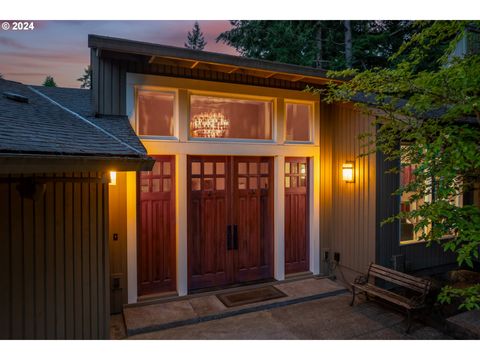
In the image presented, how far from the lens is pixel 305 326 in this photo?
13.6 ft

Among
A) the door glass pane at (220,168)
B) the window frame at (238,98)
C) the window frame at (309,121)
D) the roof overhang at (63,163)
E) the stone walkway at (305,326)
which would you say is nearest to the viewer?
the roof overhang at (63,163)

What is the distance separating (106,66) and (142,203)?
77.6 inches

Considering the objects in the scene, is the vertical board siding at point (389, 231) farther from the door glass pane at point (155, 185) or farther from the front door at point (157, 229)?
the door glass pane at point (155, 185)

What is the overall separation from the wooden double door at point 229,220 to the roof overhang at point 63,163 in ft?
7.35

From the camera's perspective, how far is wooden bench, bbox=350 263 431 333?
4.05 m

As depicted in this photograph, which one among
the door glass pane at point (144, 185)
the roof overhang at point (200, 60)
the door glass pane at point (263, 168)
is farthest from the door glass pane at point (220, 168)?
the roof overhang at point (200, 60)

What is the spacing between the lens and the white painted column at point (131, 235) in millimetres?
4543

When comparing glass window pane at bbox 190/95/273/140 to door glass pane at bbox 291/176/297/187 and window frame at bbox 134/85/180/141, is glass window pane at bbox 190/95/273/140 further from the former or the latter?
door glass pane at bbox 291/176/297/187

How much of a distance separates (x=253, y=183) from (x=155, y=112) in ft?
6.40

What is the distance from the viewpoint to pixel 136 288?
462cm

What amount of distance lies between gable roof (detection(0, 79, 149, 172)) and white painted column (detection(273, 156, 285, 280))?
2.59m

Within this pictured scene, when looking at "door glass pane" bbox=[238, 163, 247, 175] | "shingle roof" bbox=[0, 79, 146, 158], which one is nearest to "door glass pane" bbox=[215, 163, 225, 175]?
"door glass pane" bbox=[238, 163, 247, 175]

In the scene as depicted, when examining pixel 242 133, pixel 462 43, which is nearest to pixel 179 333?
pixel 242 133

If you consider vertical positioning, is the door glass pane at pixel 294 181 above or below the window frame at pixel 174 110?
below
